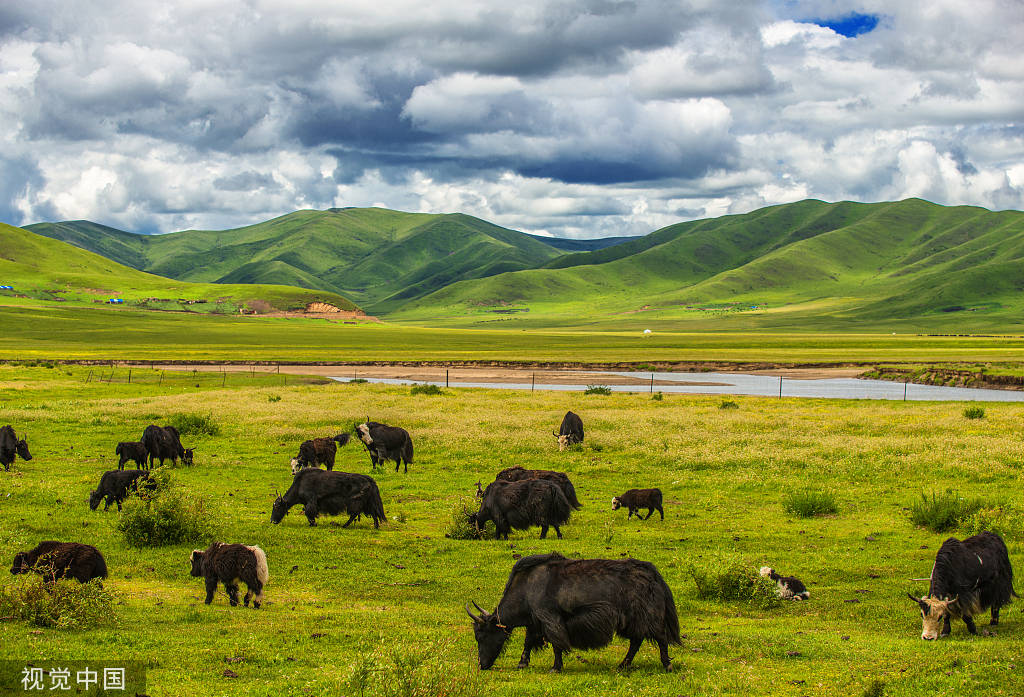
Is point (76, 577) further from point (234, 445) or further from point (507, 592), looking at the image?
point (234, 445)

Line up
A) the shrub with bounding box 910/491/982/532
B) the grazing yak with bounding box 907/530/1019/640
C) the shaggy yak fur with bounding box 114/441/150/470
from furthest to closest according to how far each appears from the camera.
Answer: the shaggy yak fur with bounding box 114/441/150/470
the shrub with bounding box 910/491/982/532
the grazing yak with bounding box 907/530/1019/640

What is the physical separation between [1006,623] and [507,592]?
848 cm

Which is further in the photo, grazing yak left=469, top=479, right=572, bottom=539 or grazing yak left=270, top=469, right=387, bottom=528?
grazing yak left=270, top=469, right=387, bottom=528

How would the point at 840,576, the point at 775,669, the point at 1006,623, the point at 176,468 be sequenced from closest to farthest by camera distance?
the point at 775,669 → the point at 1006,623 → the point at 840,576 → the point at 176,468

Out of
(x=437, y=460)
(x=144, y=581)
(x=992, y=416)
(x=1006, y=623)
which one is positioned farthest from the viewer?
(x=992, y=416)

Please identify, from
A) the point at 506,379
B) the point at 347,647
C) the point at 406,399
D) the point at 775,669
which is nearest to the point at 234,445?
the point at 406,399

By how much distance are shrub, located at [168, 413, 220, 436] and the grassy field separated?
0.73 metres

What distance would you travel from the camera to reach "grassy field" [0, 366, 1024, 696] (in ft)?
33.1

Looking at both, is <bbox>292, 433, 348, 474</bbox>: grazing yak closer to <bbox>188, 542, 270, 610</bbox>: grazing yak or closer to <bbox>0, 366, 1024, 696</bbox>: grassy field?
<bbox>0, 366, 1024, 696</bbox>: grassy field

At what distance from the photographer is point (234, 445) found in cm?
3350

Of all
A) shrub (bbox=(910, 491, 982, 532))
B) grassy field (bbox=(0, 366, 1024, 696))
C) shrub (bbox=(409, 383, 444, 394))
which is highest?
shrub (bbox=(409, 383, 444, 394))

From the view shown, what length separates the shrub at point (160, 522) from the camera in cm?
1744

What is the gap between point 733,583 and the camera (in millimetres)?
14852

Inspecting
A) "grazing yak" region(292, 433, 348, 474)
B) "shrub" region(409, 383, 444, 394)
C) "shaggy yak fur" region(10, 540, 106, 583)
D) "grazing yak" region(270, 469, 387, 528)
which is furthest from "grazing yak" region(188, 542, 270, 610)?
"shrub" region(409, 383, 444, 394)
